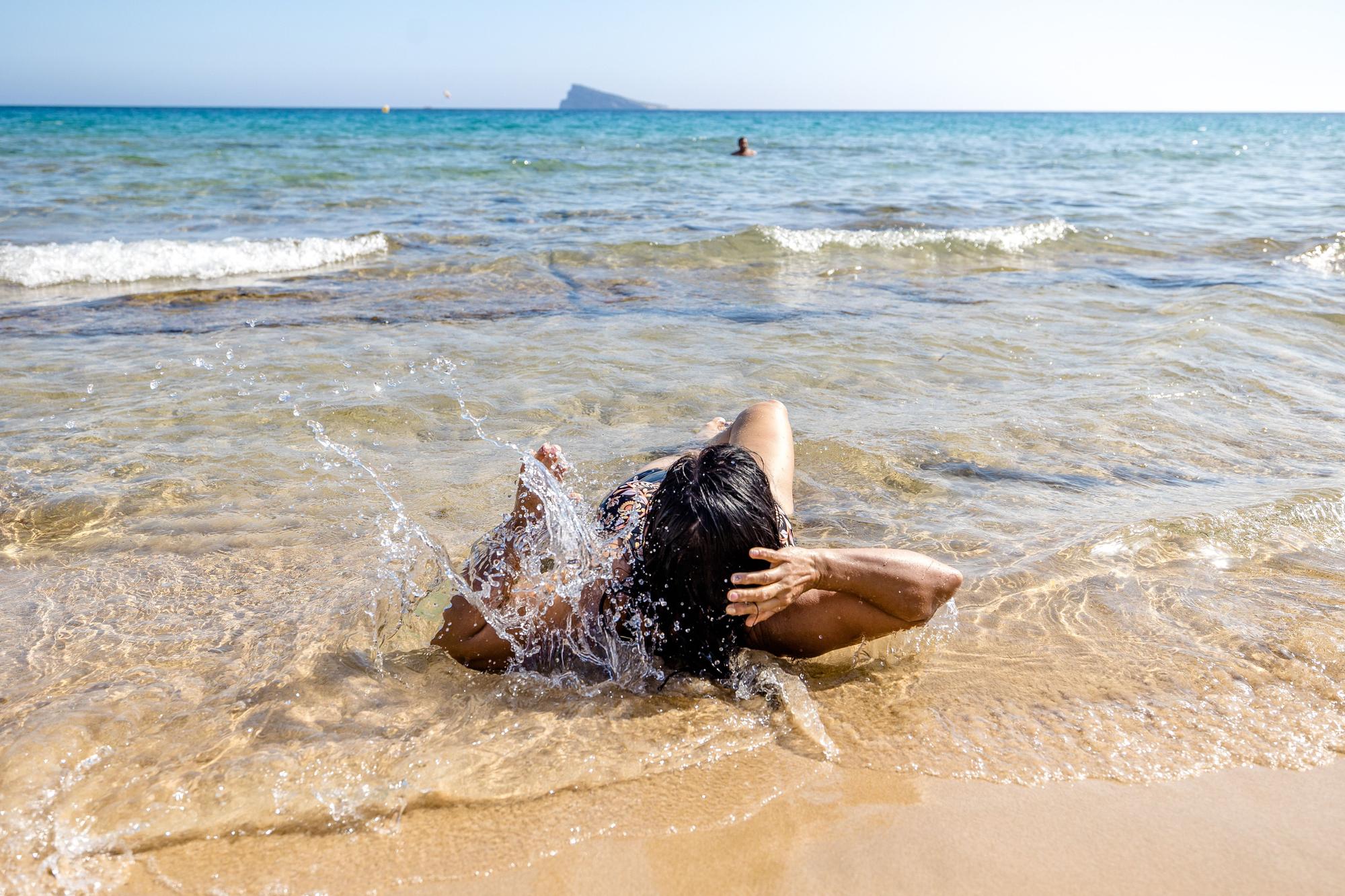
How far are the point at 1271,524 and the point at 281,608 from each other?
12.4 ft

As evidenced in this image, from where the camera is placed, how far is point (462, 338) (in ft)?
22.9

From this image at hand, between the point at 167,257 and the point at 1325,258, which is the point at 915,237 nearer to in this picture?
the point at 1325,258

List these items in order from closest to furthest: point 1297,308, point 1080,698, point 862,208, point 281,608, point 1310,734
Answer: point 1310,734 < point 1080,698 < point 281,608 < point 1297,308 < point 862,208

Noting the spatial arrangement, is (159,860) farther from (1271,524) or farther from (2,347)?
(2,347)

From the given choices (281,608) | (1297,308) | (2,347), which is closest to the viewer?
(281,608)

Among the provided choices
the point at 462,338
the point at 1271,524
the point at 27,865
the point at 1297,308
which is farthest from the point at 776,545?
the point at 1297,308

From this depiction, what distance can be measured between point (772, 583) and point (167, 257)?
9.60 meters

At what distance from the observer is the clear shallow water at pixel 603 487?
2498 millimetres

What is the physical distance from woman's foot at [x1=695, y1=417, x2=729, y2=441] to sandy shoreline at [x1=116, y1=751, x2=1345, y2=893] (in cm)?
224

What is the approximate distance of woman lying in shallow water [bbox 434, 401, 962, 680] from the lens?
8.48 ft

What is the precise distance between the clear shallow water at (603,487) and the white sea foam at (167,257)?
62mm

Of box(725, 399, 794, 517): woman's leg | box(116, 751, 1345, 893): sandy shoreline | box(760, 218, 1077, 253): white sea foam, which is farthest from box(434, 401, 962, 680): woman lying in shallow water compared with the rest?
box(760, 218, 1077, 253): white sea foam

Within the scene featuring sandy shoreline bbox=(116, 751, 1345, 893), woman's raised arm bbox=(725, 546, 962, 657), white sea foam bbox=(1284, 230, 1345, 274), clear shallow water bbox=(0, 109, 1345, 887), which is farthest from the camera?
white sea foam bbox=(1284, 230, 1345, 274)

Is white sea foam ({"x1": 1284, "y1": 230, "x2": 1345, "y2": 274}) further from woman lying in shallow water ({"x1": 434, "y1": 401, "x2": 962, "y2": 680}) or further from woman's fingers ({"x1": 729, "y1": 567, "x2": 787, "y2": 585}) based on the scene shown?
woman's fingers ({"x1": 729, "y1": 567, "x2": 787, "y2": 585})
